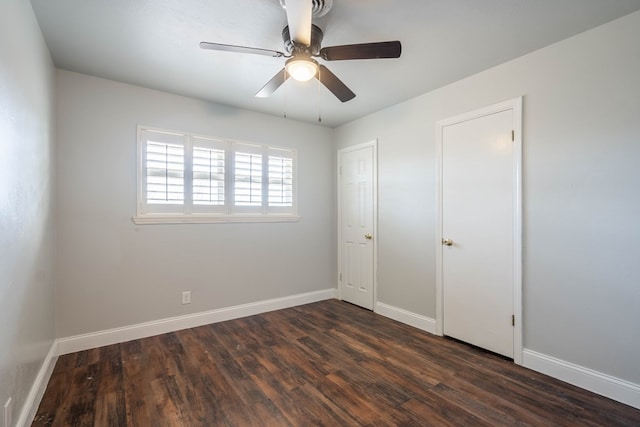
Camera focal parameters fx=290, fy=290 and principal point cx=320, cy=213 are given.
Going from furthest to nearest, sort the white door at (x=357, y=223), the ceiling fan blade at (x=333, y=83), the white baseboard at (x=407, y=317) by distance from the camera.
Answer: the white door at (x=357, y=223) < the white baseboard at (x=407, y=317) < the ceiling fan blade at (x=333, y=83)

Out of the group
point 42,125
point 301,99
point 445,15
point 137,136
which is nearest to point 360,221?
point 301,99

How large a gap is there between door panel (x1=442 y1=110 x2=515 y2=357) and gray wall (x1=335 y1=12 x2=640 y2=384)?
0.15 meters

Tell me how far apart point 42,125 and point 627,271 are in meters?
4.19

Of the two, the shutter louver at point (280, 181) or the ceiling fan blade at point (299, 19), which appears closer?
the ceiling fan blade at point (299, 19)

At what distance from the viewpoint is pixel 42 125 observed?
2115mm

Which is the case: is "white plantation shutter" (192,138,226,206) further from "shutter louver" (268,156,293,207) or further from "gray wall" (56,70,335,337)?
"shutter louver" (268,156,293,207)

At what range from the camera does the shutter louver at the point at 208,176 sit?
128 inches

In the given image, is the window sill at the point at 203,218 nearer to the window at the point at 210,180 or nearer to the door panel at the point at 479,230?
the window at the point at 210,180

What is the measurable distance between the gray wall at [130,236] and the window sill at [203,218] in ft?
0.18

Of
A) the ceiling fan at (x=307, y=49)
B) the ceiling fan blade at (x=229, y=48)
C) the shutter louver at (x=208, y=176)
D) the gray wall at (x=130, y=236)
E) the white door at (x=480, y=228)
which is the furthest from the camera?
the shutter louver at (x=208, y=176)

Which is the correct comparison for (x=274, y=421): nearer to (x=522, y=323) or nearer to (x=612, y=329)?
(x=522, y=323)

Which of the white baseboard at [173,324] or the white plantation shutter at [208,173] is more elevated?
the white plantation shutter at [208,173]

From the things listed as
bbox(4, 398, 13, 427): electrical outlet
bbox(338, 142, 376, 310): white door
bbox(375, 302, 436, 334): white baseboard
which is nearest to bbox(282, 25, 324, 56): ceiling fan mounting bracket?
bbox(338, 142, 376, 310): white door

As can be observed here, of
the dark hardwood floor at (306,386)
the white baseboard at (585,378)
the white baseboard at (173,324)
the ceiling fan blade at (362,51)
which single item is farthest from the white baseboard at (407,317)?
the ceiling fan blade at (362,51)
